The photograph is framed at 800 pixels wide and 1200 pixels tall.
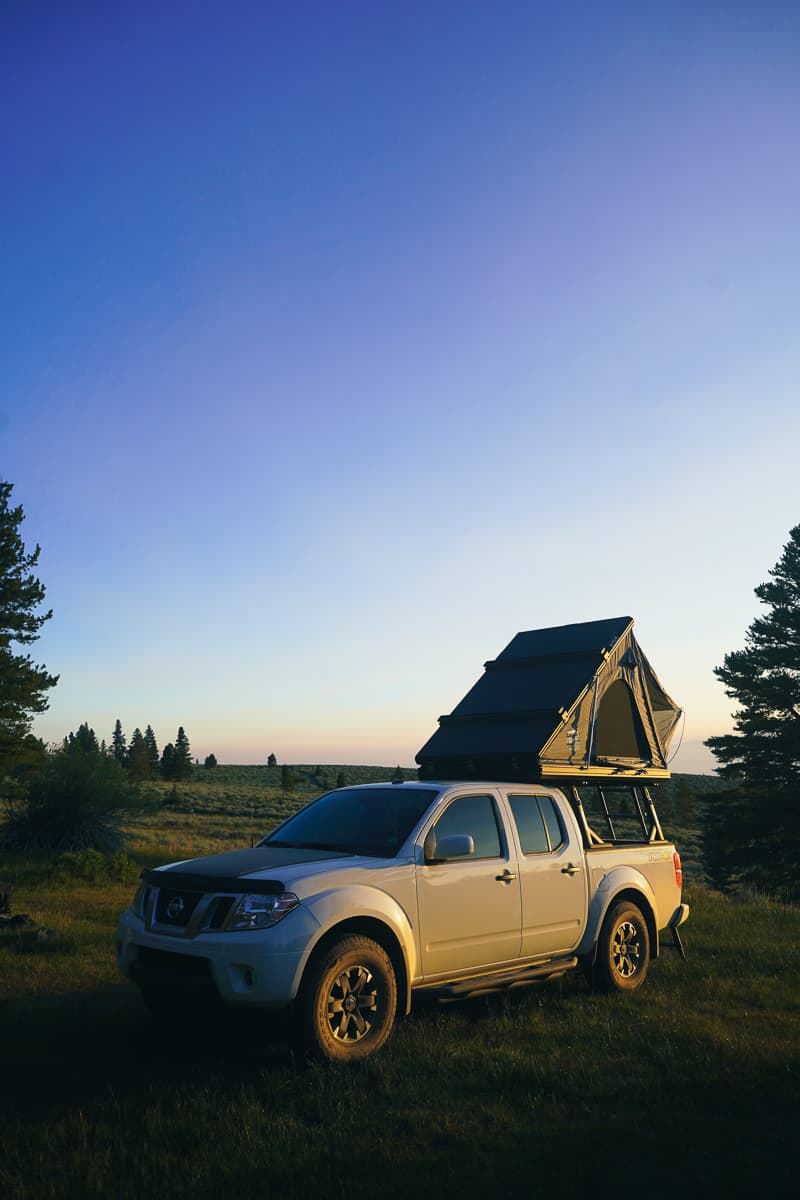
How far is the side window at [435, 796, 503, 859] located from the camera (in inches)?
277

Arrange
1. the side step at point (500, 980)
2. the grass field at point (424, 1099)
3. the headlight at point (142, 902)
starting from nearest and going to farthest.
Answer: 1. the grass field at point (424, 1099)
2. the headlight at point (142, 902)
3. the side step at point (500, 980)

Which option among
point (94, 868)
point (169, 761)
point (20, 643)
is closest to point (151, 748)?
point (169, 761)

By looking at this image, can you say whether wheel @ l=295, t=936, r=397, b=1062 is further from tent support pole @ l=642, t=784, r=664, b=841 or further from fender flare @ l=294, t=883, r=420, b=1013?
tent support pole @ l=642, t=784, r=664, b=841

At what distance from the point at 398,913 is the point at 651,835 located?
4.26m

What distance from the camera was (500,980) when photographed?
274 inches

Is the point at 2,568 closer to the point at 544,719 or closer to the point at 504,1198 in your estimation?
the point at 544,719

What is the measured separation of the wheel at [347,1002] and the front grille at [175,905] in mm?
959

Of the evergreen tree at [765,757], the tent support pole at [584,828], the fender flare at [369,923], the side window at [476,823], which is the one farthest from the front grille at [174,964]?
the evergreen tree at [765,757]

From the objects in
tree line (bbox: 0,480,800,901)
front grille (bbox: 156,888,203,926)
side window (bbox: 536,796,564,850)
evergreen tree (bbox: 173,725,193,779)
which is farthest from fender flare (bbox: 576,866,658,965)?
evergreen tree (bbox: 173,725,193,779)

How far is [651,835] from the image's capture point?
9508 millimetres

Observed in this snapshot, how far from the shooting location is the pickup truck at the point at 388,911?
5617 mm

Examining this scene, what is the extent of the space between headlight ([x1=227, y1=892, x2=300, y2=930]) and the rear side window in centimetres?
254

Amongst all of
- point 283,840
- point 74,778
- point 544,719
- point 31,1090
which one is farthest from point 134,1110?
point 74,778

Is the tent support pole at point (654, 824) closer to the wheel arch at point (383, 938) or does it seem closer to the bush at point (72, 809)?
the wheel arch at point (383, 938)
